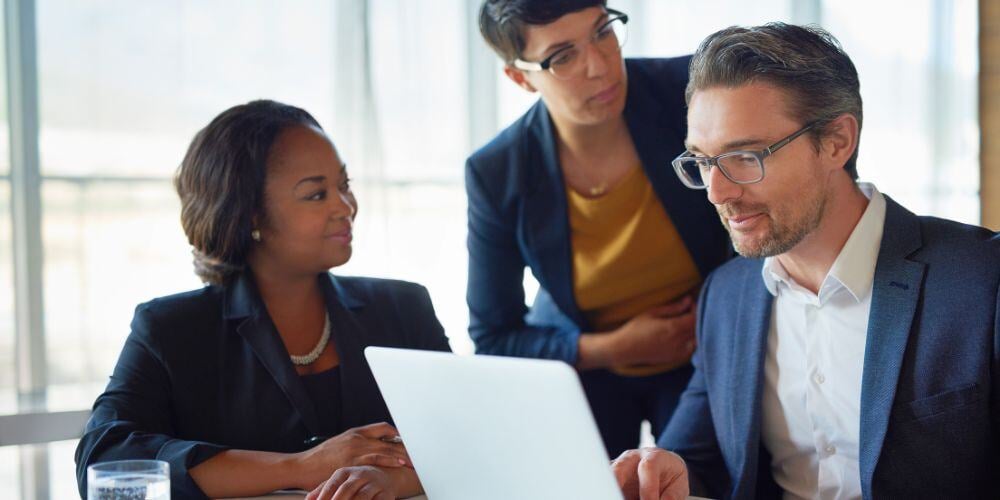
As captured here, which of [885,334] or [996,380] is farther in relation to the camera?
[885,334]

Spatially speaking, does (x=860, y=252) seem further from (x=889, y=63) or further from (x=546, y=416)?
(x=889, y=63)

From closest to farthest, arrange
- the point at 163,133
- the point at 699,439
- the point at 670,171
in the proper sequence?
the point at 699,439
the point at 670,171
the point at 163,133

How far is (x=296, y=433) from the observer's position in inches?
87.4

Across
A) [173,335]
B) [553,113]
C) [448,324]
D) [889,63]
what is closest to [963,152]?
[889,63]

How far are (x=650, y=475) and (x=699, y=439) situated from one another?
1.66 ft

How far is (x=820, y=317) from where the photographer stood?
6.72 feet

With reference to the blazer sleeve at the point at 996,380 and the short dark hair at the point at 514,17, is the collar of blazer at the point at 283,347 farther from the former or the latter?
the blazer sleeve at the point at 996,380

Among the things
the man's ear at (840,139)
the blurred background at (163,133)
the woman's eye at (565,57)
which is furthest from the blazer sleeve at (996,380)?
the woman's eye at (565,57)

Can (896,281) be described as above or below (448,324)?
above

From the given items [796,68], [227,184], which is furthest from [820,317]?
[227,184]

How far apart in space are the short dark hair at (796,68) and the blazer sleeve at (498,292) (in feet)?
2.78

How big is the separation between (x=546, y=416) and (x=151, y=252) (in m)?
2.75

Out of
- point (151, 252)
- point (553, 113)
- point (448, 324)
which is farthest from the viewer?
point (448, 324)

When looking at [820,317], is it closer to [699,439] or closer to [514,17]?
[699,439]
